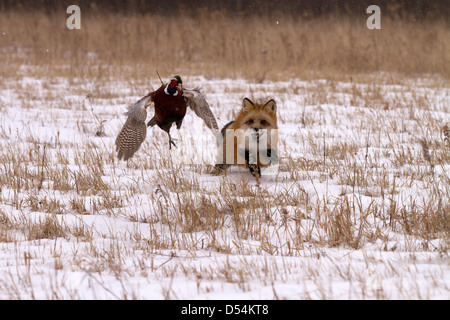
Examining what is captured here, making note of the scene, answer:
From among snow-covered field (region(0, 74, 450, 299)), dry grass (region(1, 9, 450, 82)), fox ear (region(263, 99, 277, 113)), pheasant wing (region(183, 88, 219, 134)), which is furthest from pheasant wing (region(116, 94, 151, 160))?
dry grass (region(1, 9, 450, 82))

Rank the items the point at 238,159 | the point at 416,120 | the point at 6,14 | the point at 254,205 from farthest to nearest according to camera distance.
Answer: the point at 6,14 < the point at 416,120 < the point at 238,159 < the point at 254,205

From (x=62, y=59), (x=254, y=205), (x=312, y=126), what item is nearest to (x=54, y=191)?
(x=254, y=205)

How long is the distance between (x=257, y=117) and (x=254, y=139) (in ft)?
0.83

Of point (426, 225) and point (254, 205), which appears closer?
point (426, 225)

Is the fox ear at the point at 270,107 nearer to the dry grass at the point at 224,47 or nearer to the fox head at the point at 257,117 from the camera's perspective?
the fox head at the point at 257,117

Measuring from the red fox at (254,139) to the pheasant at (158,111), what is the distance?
46cm

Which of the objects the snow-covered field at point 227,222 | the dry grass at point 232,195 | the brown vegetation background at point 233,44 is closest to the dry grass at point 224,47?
the brown vegetation background at point 233,44

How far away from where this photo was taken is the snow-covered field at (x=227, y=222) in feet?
9.29

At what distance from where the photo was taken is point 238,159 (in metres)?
5.57

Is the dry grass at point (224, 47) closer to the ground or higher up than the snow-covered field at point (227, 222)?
higher up

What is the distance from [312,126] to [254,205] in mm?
4226

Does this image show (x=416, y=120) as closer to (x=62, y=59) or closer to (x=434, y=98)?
(x=434, y=98)
